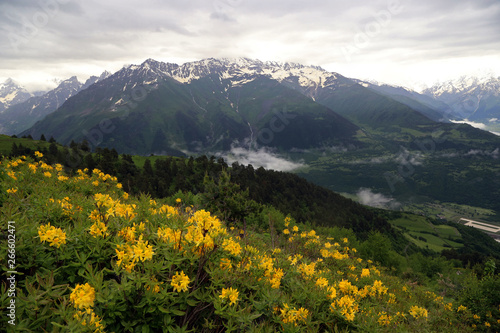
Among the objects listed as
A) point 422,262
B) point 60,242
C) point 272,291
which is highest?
point 60,242

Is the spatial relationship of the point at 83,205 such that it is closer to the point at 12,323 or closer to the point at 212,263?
the point at 12,323

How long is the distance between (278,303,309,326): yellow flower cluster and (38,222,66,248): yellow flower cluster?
10.9ft

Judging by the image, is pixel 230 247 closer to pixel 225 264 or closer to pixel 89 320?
pixel 225 264

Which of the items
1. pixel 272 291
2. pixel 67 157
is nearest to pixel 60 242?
pixel 272 291

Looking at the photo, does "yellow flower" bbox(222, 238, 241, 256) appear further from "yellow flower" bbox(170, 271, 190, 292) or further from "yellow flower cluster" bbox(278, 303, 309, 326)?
"yellow flower cluster" bbox(278, 303, 309, 326)

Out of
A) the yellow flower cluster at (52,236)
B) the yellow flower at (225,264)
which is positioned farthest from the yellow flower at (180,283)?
the yellow flower cluster at (52,236)

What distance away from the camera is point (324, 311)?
3.94m

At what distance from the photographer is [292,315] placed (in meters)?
3.39

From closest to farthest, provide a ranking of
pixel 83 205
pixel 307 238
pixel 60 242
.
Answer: pixel 60 242 → pixel 83 205 → pixel 307 238

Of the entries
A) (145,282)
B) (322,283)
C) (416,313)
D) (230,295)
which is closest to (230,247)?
(230,295)

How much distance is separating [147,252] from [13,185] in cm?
607

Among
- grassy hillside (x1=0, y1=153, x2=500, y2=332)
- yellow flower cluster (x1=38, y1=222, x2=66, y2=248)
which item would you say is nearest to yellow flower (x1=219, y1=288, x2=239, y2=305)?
grassy hillside (x1=0, y1=153, x2=500, y2=332)

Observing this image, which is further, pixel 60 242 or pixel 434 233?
pixel 434 233

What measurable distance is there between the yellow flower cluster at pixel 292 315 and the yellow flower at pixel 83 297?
96.9 inches
